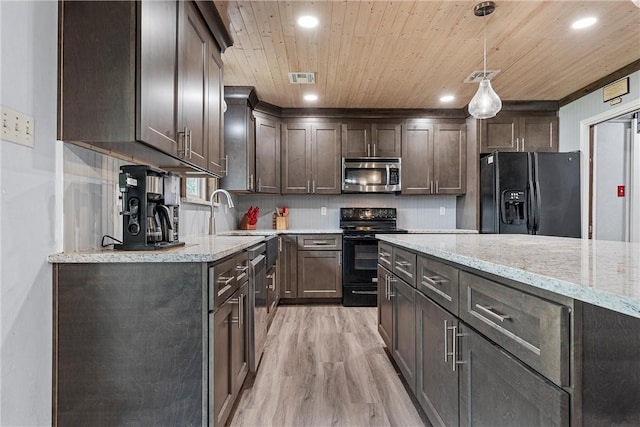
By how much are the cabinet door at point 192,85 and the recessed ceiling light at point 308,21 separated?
2.26 ft

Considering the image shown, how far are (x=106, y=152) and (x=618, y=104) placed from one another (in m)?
4.34

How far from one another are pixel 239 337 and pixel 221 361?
1.26ft

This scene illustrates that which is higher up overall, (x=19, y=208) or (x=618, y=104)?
(x=618, y=104)

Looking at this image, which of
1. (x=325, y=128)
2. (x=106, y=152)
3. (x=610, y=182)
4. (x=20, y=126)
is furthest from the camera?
(x=325, y=128)

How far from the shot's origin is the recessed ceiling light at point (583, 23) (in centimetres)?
252

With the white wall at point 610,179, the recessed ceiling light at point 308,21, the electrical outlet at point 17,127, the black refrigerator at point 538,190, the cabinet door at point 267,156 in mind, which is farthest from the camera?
the cabinet door at point 267,156

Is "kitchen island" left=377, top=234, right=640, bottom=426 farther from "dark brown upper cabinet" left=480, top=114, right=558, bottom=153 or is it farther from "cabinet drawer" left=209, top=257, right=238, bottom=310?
"dark brown upper cabinet" left=480, top=114, right=558, bottom=153

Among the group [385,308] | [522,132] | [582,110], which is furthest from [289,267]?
[582,110]

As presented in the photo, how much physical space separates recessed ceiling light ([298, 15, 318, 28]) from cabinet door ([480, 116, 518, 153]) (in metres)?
2.68

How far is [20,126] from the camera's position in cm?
126

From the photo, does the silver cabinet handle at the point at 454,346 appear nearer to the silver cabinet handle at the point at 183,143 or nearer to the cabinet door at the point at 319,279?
the silver cabinet handle at the point at 183,143

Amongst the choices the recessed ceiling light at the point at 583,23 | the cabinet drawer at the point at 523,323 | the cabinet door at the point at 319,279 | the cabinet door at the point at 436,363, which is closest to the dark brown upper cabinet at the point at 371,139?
the cabinet door at the point at 319,279

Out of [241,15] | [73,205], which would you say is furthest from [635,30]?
[73,205]

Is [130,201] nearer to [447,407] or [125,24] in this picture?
[125,24]
